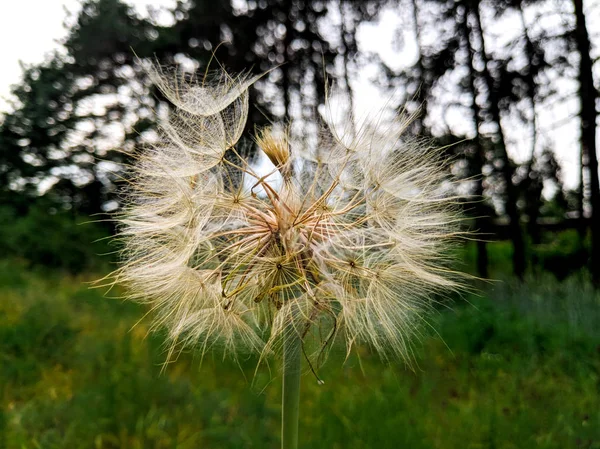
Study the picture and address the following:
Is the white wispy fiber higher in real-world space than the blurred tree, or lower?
lower

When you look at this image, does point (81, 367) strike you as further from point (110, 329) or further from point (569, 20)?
point (569, 20)

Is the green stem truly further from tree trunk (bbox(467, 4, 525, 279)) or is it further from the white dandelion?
tree trunk (bbox(467, 4, 525, 279))

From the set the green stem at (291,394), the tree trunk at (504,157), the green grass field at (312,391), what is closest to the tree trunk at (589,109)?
the tree trunk at (504,157)

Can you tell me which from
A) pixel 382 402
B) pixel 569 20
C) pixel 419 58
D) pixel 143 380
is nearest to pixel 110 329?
pixel 143 380

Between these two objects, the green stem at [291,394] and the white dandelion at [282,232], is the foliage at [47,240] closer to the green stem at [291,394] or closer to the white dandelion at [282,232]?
the white dandelion at [282,232]

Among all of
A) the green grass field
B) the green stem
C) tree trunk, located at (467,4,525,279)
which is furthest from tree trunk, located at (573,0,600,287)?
A: the green stem
